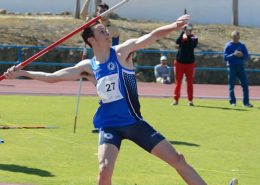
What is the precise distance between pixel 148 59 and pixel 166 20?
7.84 m

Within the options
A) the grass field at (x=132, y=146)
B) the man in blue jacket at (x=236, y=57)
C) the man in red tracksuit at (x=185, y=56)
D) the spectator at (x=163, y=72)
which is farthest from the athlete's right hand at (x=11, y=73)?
the spectator at (x=163, y=72)

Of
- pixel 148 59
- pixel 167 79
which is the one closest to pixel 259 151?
pixel 167 79

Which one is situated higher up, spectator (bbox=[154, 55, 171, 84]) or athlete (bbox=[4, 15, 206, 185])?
athlete (bbox=[4, 15, 206, 185])

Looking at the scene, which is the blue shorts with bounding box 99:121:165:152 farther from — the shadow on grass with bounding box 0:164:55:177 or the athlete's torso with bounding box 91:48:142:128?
the shadow on grass with bounding box 0:164:55:177

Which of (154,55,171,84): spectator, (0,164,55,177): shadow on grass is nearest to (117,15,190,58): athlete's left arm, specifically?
(0,164,55,177): shadow on grass

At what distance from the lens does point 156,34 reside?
26.3 ft

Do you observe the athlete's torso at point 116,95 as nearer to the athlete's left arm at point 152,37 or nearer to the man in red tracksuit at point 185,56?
the athlete's left arm at point 152,37

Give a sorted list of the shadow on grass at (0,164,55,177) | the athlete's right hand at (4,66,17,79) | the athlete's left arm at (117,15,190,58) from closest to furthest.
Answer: the athlete's left arm at (117,15,190,58)
the athlete's right hand at (4,66,17,79)
the shadow on grass at (0,164,55,177)

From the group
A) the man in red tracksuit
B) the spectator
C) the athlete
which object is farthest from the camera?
the spectator

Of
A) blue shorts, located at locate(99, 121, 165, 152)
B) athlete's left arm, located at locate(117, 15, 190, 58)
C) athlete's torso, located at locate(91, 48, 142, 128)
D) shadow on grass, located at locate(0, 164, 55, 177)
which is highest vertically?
athlete's left arm, located at locate(117, 15, 190, 58)

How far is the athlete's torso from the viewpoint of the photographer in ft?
26.8

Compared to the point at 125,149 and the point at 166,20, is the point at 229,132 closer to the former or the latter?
the point at 125,149

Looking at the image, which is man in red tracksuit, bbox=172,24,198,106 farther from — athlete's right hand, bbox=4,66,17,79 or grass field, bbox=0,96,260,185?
athlete's right hand, bbox=4,66,17,79

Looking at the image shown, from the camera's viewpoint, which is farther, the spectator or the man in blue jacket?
the spectator
